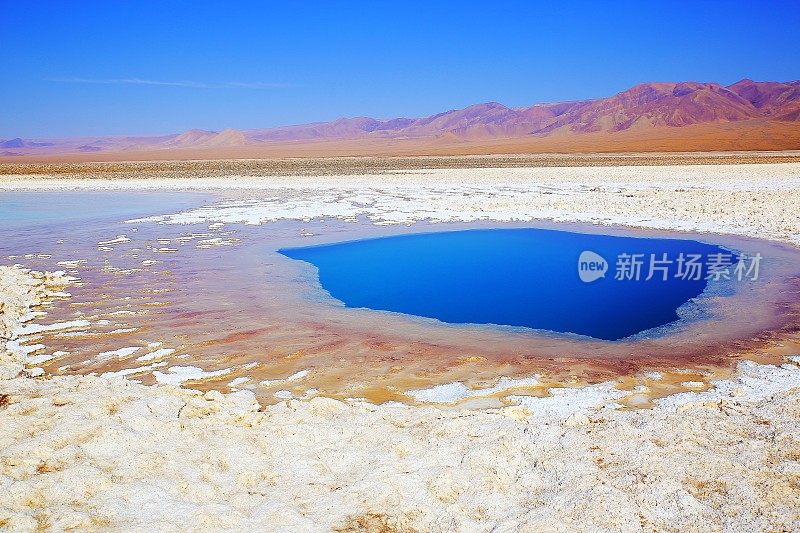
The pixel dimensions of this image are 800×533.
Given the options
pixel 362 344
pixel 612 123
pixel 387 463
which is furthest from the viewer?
pixel 612 123

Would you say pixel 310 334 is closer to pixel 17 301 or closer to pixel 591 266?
pixel 17 301

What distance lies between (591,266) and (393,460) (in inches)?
225

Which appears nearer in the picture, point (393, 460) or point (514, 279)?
point (393, 460)

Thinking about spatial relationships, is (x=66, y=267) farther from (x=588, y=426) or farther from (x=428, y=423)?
(x=588, y=426)

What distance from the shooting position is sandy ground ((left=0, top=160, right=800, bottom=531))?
8.29 ft

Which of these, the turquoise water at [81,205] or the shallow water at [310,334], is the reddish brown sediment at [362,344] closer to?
the shallow water at [310,334]

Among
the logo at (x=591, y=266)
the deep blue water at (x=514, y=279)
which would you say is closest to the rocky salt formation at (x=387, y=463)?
the deep blue water at (x=514, y=279)

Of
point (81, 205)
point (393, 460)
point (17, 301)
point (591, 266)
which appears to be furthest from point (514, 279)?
point (81, 205)

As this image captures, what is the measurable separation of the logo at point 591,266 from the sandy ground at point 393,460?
3284 mm

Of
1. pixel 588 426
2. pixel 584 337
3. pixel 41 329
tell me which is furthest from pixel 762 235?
pixel 41 329

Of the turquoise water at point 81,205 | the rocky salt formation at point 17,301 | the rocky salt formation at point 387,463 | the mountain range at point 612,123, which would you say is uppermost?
the mountain range at point 612,123

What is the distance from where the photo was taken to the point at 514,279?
7.46 meters

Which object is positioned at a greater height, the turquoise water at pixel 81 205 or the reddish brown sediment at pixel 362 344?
the turquoise water at pixel 81 205

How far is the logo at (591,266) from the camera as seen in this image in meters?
7.45
